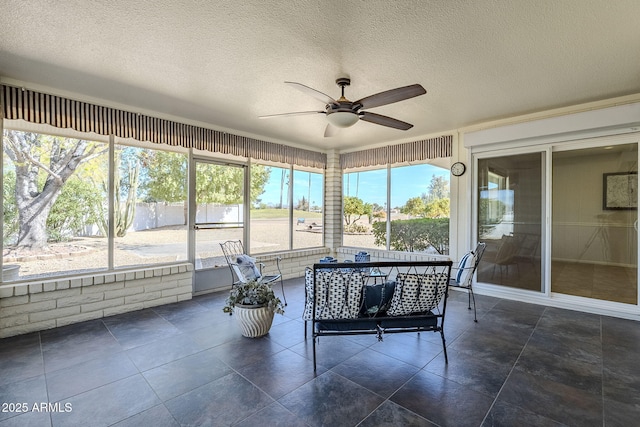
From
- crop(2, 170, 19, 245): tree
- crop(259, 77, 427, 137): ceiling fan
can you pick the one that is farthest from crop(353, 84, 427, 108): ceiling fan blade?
crop(2, 170, 19, 245): tree

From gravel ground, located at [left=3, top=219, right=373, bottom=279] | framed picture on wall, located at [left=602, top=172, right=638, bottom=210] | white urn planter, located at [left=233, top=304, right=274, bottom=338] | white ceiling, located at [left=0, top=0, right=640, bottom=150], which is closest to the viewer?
white ceiling, located at [left=0, top=0, right=640, bottom=150]

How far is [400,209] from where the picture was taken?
19.3ft

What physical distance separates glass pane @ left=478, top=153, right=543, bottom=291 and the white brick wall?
188 inches

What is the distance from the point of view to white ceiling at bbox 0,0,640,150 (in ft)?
6.76

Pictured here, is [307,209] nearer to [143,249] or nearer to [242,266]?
[242,266]

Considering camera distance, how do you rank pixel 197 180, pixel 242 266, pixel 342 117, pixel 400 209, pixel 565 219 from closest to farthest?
pixel 342 117
pixel 242 266
pixel 565 219
pixel 197 180
pixel 400 209

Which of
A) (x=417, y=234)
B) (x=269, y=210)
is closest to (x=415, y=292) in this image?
(x=417, y=234)

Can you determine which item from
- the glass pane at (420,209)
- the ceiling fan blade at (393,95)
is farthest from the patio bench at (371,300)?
the glass pane at (420,209)

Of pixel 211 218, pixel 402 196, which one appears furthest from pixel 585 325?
pixel 211 218

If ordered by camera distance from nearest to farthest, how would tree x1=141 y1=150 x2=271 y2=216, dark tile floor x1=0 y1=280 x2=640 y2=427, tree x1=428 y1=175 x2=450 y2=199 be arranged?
dark tile floor x1=0 y1=280 x2=640 y2=427 < tree x1=141 y1=150 x2=271 y2=216 < tree x1=428 y1=175 x2=450 y2=199

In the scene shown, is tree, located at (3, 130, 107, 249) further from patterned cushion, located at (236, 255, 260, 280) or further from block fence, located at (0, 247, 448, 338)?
patterned cushion, located at (236, 255, 260, 280)

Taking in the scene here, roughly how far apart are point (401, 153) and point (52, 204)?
5302 millimetres

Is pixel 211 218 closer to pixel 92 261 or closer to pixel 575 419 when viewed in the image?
pixel 92 261

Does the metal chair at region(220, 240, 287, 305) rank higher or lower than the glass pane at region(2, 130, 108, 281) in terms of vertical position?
lower
